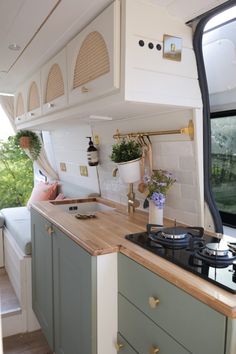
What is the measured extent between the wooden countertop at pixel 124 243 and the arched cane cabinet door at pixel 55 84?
2.40 feet

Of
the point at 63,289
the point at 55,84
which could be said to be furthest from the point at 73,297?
the point at 55,84

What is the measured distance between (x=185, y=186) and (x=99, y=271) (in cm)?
66

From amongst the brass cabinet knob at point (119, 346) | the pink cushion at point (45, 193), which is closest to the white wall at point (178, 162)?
the brass cabinet knob at point (119, 346)

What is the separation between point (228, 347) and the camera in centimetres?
76

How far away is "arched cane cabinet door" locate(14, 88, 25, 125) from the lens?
2883 mm

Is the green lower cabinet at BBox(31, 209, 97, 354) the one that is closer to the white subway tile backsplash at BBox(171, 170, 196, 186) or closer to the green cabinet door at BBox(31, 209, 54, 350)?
the green cabinet door at BBox(31, 209, 54, 350)

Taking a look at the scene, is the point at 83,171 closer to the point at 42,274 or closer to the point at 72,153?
the point at 72,153

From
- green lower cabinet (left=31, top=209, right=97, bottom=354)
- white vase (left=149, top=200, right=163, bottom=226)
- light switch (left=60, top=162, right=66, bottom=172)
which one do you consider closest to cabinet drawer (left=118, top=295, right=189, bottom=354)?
green lower cabinet (left=31, top=209, right=97, bottom=354)

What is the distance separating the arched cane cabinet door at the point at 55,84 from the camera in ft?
5.95

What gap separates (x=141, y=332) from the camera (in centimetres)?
113

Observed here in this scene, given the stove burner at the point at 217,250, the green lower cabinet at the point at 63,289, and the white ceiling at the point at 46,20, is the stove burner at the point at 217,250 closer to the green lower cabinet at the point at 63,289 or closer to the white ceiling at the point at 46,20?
the green lower cabinet at the point at 63,289

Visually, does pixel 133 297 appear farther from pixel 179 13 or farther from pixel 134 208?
pixel 179 13

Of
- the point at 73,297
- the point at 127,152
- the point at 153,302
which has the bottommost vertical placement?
the point at 73,297

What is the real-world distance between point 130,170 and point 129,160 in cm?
6
